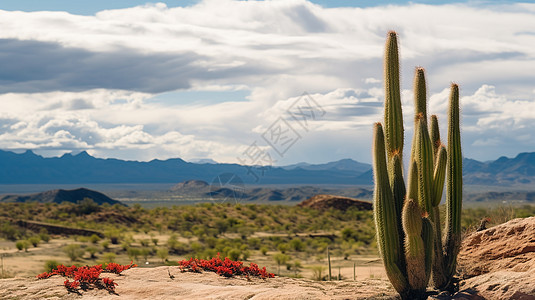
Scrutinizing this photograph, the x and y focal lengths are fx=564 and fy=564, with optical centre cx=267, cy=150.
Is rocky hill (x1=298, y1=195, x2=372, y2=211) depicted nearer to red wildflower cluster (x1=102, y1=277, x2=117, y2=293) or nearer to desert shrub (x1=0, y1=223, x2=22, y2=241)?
desert shrub (x1=0, y1=223, x2=22, y2=241)

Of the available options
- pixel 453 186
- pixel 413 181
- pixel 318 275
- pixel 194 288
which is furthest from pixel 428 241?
pixel 318 275

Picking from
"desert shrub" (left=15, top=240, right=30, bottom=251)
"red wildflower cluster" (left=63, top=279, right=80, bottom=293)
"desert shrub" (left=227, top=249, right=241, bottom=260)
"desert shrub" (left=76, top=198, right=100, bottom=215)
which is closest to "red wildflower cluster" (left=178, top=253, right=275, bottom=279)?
"red wildflower cluster" (left=63, top=279, right=80, bottom=293)

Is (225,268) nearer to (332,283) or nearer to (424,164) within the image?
(332,283)

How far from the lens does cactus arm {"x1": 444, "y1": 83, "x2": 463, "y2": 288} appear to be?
1107 cm

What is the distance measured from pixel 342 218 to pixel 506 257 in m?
42.7

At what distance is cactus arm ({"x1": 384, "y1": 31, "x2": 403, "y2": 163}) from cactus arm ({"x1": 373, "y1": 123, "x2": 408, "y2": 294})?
0.55 meters

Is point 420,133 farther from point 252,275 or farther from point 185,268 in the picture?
point 185,268

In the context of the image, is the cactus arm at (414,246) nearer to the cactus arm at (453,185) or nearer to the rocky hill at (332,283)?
the rocky hill at (332,283)

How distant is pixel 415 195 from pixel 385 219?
0.66 metres

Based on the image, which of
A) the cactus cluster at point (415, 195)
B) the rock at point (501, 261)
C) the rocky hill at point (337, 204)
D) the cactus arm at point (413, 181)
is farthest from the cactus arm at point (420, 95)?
the rocky hill at point (337, 204)

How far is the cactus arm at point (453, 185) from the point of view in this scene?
36.3 feet

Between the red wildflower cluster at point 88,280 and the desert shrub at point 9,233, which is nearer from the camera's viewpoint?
the red wildflower cluster at point 88,280

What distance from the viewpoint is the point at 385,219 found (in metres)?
9.84

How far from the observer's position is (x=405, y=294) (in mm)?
10164
